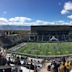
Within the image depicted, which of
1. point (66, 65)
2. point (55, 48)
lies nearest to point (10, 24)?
point (55, 48)

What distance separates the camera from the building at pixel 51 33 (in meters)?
4.73

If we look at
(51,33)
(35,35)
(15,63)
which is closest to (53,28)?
(51,33)

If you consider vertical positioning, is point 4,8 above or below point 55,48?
above

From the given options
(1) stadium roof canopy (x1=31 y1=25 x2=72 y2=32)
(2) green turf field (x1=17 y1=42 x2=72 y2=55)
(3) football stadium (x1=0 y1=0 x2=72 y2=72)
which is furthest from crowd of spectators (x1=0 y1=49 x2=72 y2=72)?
(1) stadium roof canopy (x1=31 y1=25 x2=72 y2=32)

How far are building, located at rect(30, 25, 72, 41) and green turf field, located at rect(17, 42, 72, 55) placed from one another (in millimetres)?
118

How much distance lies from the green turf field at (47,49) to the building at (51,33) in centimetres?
12

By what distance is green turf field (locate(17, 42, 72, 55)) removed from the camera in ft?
15.3

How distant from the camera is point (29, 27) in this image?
15.7 ft

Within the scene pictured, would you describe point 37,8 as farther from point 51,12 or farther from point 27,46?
point 27,46

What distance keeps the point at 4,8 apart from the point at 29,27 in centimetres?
59

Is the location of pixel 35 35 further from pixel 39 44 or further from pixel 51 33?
pixel 51 33

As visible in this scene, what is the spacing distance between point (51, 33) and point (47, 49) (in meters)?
0.31

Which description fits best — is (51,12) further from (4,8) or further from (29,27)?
(4,8)

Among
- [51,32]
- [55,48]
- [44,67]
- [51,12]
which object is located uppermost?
[51,12]
